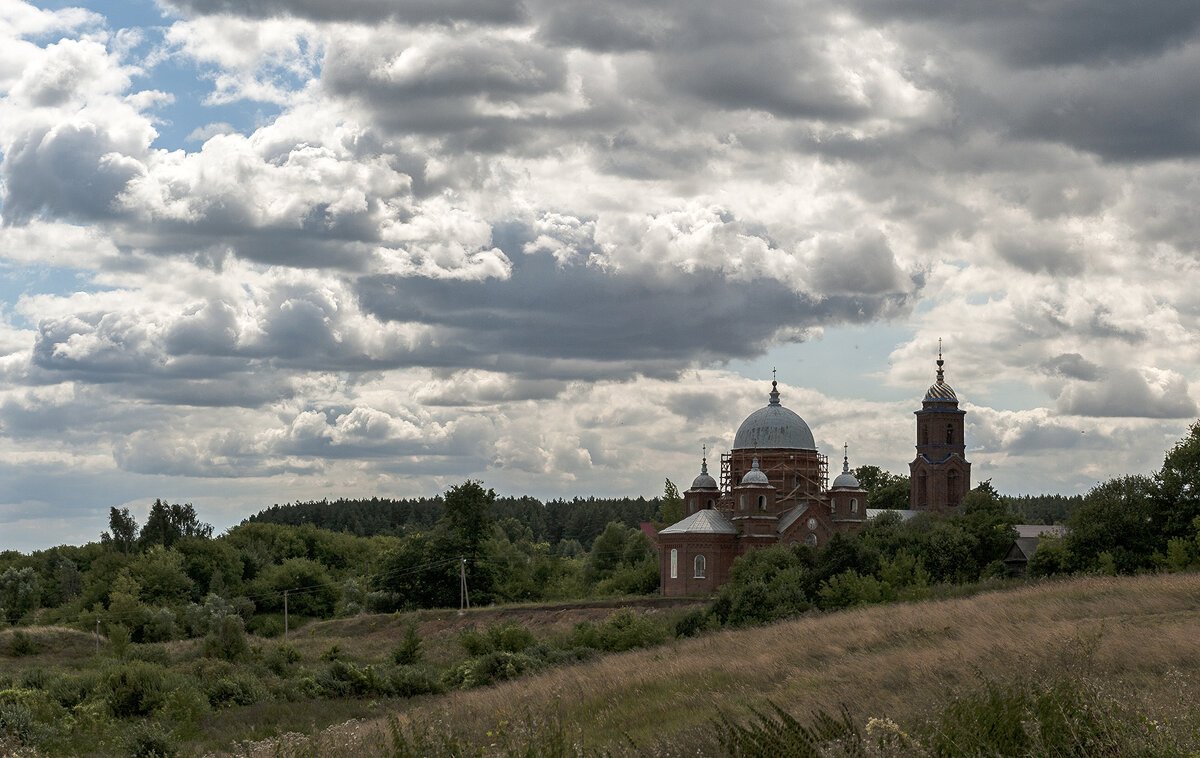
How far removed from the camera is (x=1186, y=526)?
47.1 metres

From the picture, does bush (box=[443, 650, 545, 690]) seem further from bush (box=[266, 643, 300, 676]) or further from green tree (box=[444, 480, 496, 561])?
green tree (box=[444, 480, 496, 561])

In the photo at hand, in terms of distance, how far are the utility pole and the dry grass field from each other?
4092 cm

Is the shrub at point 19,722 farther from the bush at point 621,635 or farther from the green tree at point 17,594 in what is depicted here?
the green tree at point 17,594

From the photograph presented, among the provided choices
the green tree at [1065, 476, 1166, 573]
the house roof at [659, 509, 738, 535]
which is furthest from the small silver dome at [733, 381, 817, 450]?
the green tree at [1065, 476, 1166, 573]

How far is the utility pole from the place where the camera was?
7179cm

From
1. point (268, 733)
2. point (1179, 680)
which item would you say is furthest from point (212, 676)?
point (1179, 680)

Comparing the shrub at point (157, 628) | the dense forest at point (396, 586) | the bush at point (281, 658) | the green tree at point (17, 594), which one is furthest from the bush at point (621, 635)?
the green tree at point (17, 594)

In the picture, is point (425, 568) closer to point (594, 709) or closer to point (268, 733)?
point (268, 733)

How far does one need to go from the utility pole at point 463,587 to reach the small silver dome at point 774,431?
21007 mm

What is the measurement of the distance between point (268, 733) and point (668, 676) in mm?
11851

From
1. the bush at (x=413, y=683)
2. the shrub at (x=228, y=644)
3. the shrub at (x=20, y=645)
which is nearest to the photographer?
the bush at (x=413, y=683)

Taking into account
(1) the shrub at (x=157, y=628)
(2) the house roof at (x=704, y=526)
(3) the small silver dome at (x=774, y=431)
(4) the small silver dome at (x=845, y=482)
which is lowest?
(1) the shrub at (x=157, y=628)

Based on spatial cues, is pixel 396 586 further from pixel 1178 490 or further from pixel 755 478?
pixel 1178 490

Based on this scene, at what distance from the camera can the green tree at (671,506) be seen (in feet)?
326
